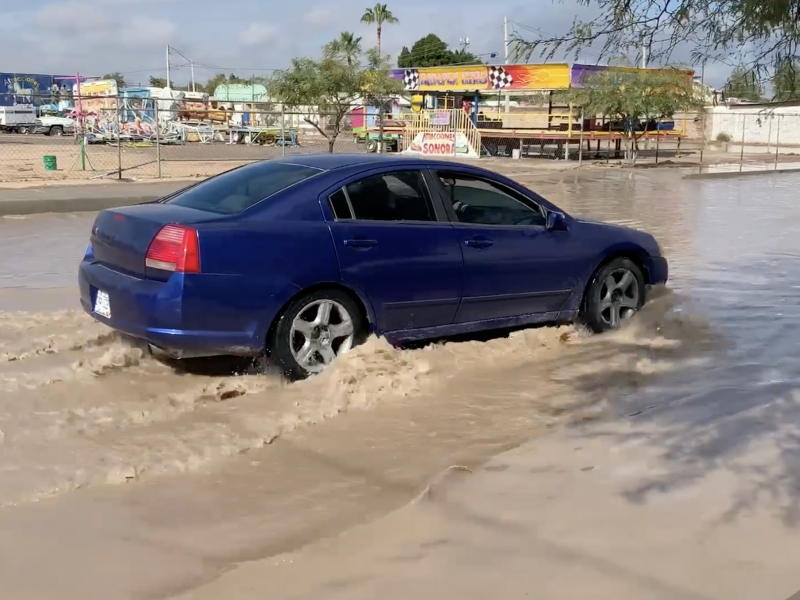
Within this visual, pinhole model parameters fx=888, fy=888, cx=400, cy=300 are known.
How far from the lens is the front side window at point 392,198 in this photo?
6094 mm

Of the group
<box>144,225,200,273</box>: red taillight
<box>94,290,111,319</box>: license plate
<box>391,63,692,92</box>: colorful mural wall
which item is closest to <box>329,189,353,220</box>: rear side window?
<box>144,225,200,273</box>: red taillight

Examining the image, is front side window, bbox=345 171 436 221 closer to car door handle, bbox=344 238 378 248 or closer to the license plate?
car door handle, bbox=344 238 378 248

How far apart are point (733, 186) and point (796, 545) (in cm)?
2235

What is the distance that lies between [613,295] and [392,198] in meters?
2.36

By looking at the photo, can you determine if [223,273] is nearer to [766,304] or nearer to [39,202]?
[766,304]

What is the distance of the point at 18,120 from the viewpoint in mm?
52281

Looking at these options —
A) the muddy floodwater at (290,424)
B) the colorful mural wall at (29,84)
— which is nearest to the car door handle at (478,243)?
the muddy floodwater at (290,424)

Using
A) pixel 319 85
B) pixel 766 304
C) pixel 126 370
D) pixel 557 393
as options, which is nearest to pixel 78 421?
pixel 126 370

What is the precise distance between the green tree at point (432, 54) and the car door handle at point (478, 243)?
87.0m

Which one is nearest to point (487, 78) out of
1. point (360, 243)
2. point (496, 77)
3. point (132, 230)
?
point (496, 77)

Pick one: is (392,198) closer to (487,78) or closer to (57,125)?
(487,78)

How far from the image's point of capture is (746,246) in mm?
13039

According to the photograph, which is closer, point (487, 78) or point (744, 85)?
point (744, 85)

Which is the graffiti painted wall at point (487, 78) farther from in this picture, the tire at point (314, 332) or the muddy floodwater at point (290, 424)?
the tire at point (314, 332)
